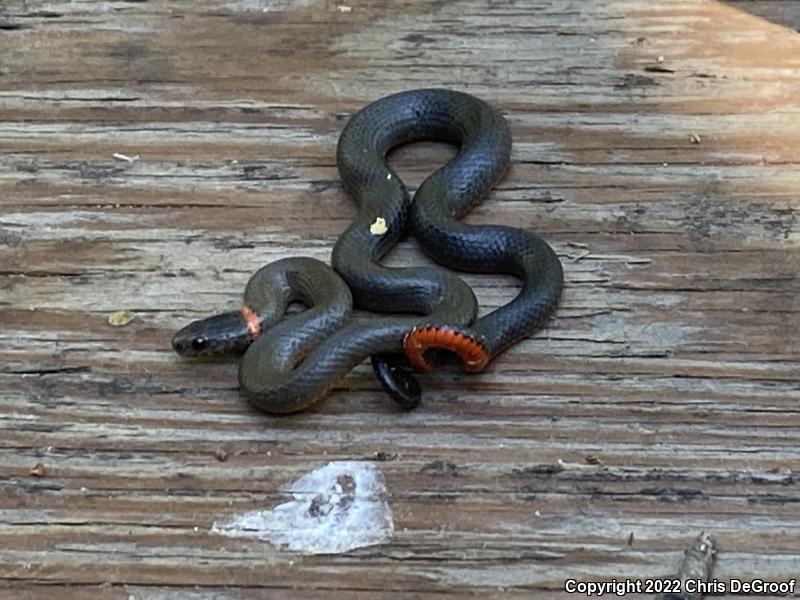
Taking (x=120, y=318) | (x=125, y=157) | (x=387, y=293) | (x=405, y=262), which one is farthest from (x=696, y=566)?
(x=125, y=157)

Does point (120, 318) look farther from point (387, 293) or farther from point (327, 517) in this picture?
point (327, 517)

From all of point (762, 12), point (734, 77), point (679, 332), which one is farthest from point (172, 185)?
point (762, 12)

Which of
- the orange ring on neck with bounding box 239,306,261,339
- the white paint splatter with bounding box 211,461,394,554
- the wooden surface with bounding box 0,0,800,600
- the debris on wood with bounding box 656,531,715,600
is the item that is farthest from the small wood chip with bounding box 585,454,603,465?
the orange ring on neck with bounding box 239,306,261,339

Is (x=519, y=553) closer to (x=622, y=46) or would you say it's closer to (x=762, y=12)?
(x=622, y=46)

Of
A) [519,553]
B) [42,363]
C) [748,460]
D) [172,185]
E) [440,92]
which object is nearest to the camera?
[519,553]

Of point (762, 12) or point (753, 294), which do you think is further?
point (762, 12)

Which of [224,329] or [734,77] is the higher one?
[734,77]

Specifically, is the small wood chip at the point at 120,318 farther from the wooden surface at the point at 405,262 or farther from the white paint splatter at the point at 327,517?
the white paint splatter at the point at 327,517

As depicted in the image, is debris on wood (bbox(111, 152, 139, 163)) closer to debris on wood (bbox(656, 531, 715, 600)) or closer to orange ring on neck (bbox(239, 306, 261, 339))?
orange ring on neck (bbox(239, 306, 261, 339))
